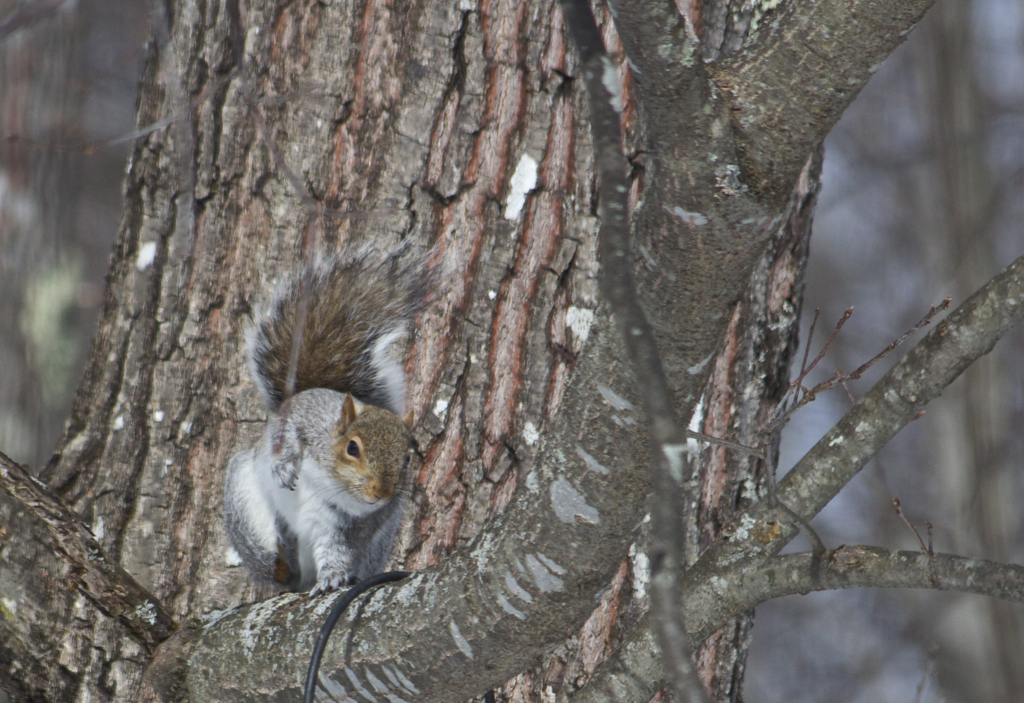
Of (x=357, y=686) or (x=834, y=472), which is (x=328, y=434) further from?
(x=834, y=472)

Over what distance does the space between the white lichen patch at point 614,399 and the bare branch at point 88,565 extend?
641mm

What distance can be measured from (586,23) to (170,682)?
2.90 feet

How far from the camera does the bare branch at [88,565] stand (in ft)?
3.19

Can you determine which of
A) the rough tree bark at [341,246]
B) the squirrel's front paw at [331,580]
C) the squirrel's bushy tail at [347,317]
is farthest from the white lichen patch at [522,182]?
the squirrel's front paw at [331,580]

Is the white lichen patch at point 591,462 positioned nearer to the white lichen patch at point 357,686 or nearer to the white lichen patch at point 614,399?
the white lichen patch at point 614,399

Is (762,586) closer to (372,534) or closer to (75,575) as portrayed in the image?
(372,534)

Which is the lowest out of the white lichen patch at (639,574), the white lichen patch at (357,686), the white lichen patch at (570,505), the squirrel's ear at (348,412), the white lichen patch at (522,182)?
the white lichen patch at (357,686)

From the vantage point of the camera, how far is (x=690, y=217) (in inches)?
26.5

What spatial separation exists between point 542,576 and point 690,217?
0.34 m

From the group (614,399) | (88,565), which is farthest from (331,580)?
(614,399)

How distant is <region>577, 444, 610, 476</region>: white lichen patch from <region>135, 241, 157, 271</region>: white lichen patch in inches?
29.2

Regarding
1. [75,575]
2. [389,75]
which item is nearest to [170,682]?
[75,575]

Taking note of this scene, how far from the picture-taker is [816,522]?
4793 millimetres

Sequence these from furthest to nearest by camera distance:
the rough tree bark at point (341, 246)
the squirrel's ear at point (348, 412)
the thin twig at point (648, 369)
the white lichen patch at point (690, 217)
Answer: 1. the squirrel's ear at point (348, 412)
2. the rough tree bark at point (341, 246)
3. the white lichen patch at point (690, 217)
4. the thin twig at point (648, 369)
